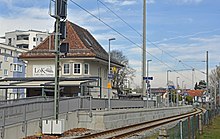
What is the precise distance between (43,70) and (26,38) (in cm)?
8588

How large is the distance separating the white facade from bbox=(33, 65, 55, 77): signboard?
79489 millimetres

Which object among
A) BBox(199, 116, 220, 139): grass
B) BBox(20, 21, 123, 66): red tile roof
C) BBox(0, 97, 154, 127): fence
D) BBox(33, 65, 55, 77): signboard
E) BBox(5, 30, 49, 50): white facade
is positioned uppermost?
BBox(5, 30, 49, 50): white facade

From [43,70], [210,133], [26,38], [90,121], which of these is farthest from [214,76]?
[90,121]

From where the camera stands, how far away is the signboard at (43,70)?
51969 mm

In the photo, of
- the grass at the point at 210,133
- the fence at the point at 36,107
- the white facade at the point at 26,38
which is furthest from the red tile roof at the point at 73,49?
the white facade at the point at 26,38

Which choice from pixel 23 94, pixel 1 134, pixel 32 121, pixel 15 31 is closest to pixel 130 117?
pixel 32 121

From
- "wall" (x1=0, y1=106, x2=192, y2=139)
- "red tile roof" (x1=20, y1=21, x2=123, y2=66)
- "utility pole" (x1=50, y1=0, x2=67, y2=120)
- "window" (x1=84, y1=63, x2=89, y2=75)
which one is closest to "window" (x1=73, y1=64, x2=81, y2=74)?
"window" (x1=84, y1=63, x2=89, y2=75)

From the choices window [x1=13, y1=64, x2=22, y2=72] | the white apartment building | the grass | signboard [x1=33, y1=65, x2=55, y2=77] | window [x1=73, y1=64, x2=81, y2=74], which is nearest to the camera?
the grass

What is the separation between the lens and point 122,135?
23219 mm

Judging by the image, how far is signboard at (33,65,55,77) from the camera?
51969mm

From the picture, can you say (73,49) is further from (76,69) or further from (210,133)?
(210,133)

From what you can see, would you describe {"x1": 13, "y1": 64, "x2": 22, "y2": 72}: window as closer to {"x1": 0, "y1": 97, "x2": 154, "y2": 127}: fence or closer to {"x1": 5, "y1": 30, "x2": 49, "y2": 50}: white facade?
{"x1": 5, "y1": 30, "x2": 49, "y2": 50}: white facade

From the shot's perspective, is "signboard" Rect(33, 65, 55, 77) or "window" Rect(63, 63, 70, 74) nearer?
"window" Rect(63, 63, 70, 74)

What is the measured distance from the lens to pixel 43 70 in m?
52.6
